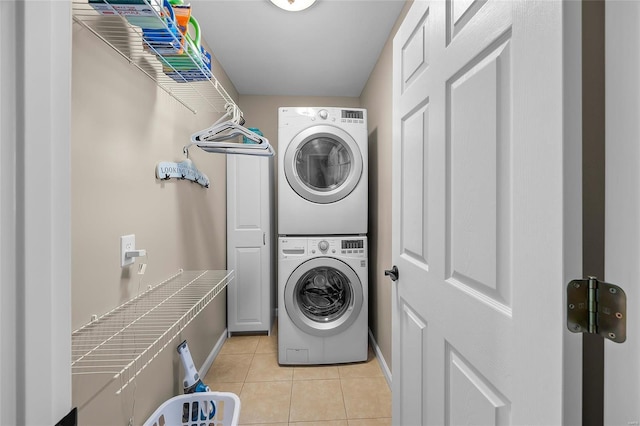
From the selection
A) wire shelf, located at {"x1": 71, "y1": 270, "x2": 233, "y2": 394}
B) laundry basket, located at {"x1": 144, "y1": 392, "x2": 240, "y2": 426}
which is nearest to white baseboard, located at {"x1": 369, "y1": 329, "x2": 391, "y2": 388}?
laundry basket, located at {"x1": 144, "y1": 392, "x2": 240, "y2": 426}

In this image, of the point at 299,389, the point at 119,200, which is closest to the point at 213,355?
the point at 299,389

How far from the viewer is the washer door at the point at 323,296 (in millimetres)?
2242

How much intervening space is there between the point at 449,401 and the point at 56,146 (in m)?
1.10

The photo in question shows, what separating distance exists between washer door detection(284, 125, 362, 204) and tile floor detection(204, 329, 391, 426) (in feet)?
4.24

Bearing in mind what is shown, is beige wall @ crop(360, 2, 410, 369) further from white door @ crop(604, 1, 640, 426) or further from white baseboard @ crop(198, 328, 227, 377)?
white door @ crop(604, 1, 640, 426)

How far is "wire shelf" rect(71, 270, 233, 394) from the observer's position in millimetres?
903

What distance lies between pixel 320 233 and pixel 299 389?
1085mm

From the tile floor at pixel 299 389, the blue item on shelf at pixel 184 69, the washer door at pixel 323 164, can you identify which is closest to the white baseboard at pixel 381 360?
the tile floor at pixel 299 389

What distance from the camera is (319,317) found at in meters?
2.34

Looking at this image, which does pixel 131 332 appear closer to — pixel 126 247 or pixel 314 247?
pixel 126 247

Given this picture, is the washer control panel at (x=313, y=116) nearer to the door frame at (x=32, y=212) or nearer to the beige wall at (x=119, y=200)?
the beige wall at (x=119, y=200)

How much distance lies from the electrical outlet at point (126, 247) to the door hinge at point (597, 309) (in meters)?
1.36

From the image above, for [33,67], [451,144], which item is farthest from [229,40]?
[33,67]

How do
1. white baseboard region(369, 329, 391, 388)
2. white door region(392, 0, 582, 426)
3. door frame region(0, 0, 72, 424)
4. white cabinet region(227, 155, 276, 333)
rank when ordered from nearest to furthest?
1. door frame region(0, 0, 72, 424)
2. white door region(392, 0, 582, 426)
3. white baseboard region(369, 329, 391, 388)
4. white cabinet region(227, 155, 276, 333)
